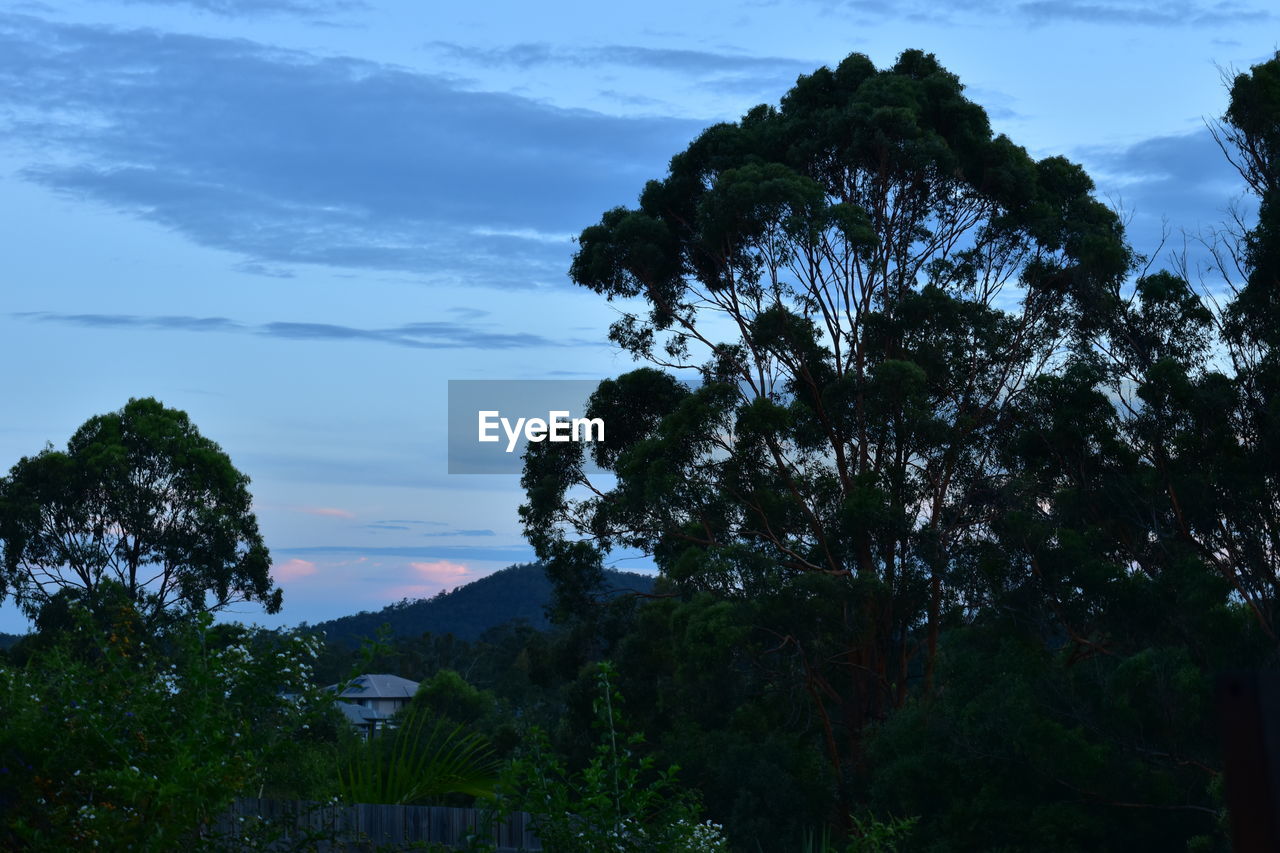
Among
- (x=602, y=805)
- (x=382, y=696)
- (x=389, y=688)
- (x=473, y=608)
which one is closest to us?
(x=602, y=805)

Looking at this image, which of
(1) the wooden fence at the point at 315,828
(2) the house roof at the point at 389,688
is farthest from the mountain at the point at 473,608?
(1) the wooden fence at the point at 315,828

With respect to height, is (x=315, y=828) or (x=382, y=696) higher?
(x=315, y=828)

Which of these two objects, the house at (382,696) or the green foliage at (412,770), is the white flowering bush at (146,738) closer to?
the green foliage at (412,770)

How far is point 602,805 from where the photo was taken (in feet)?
20.4

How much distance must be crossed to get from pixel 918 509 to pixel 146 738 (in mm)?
19751

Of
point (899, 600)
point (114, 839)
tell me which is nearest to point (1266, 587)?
point (899, 600)

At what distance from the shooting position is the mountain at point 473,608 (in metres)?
76.2

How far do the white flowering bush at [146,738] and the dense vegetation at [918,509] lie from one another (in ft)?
10.6

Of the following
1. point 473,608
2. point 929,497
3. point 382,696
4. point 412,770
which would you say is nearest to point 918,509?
point 929,497

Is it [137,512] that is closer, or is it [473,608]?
[137,512]

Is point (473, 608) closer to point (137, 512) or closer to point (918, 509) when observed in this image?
point (137, 512)

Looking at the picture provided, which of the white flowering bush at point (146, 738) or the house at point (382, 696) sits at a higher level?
the white flowering bush at point (146, 738)

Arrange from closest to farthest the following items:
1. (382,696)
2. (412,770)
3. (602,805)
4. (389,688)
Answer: (602,805), (412,770), (382,696), (389,688)

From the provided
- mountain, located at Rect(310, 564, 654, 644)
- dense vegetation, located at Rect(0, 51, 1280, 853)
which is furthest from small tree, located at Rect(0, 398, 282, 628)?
mountain, located at Rect(310, 564, 654, 644)
